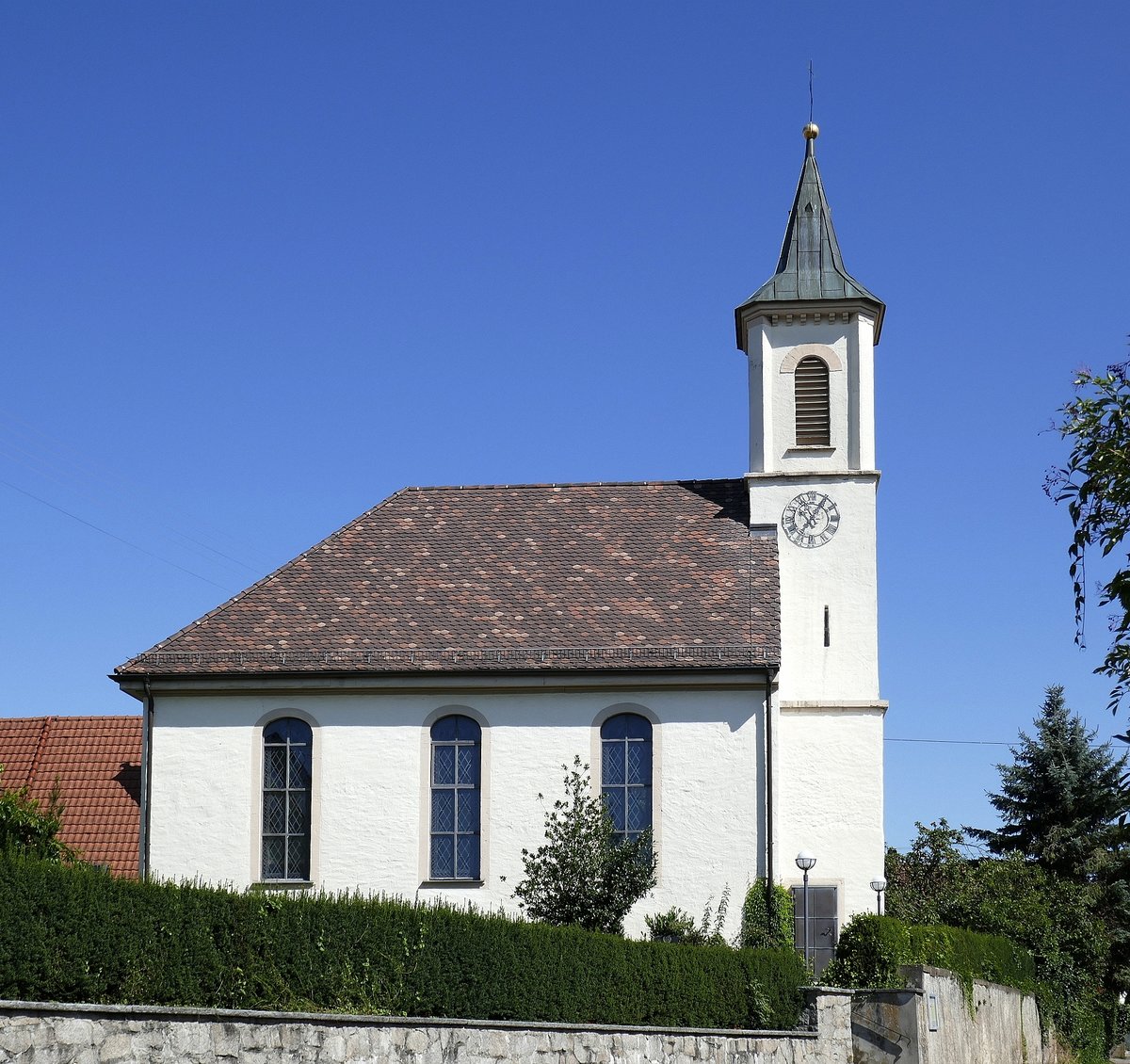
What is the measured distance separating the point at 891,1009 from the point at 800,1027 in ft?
6.22

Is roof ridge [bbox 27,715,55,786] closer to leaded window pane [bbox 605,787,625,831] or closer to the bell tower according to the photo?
leaded window pane [bbox 605,787,625,831]

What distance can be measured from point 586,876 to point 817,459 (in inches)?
428

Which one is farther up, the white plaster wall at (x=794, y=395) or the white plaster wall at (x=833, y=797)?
the white plaster wall at (x=794, y=395)

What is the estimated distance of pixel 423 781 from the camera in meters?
27.7

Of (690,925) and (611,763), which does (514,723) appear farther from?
(690,925)

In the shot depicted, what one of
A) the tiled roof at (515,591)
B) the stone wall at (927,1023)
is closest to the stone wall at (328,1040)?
the stone wall at (927,1023)

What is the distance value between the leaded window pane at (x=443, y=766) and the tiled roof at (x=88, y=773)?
5.73 m

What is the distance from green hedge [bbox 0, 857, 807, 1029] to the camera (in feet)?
40.1

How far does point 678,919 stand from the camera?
2661cm

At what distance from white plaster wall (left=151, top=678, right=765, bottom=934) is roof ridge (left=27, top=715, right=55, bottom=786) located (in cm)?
472

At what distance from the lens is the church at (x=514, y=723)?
27.4 m

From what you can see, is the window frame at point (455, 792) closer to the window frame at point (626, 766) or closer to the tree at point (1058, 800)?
the window frame at point (626, 766)

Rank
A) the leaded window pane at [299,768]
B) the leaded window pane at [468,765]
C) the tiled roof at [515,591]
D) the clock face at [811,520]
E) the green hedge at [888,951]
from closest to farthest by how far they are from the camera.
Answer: the green hedge at [888,951] → the leaded window pane at [468,765] → the leaded window pane at [299,768] → the tiled roof at [515,591] → the clock face at [811,520]

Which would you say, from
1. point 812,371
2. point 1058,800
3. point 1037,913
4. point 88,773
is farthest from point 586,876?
point 1058,800
